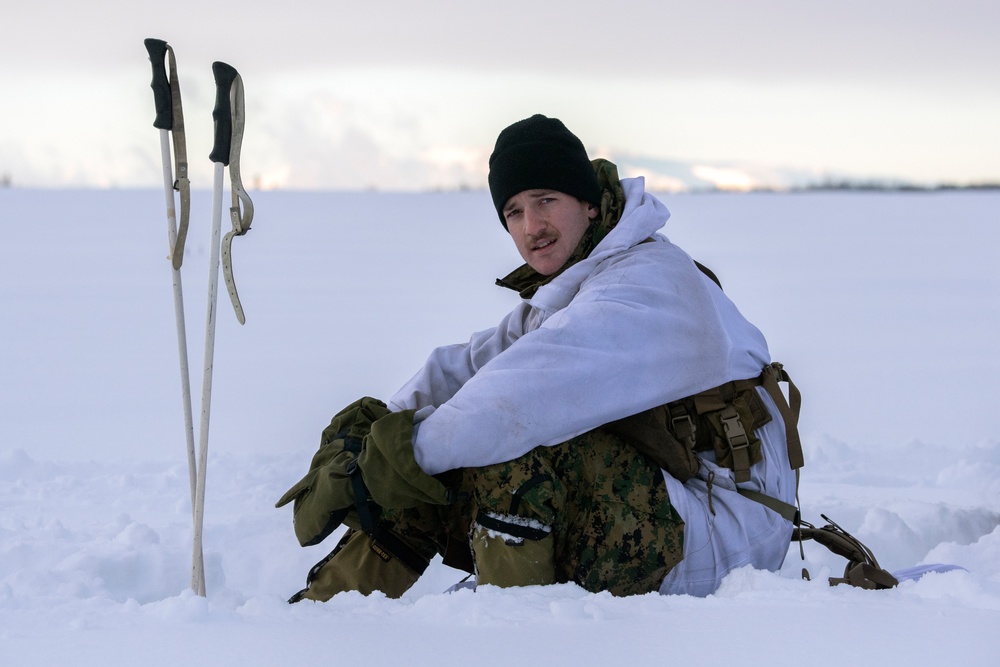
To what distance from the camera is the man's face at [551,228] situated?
2.57 m

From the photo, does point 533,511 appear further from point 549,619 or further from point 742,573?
point 742,573

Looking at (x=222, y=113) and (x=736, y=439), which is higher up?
(x=222, y=113)

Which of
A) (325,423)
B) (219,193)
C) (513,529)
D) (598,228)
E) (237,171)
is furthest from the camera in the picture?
(325,423)

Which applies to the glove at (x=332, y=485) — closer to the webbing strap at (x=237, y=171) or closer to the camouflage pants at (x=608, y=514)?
the camouflage pants at (x=608, y=514)

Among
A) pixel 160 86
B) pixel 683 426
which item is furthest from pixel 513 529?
pixel 160 86

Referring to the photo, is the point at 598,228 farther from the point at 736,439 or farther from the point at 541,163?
the point at 736,439

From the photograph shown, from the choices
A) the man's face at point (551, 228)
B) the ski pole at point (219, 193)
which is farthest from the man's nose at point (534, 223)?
the ski pole at point (219, 193)

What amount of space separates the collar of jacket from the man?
0.5 inches

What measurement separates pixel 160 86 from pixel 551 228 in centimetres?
102

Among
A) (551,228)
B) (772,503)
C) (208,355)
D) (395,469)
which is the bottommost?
(772,503)

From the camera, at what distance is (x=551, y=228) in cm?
258

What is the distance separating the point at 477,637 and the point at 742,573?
716mm

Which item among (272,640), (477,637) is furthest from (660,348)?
(272,640)

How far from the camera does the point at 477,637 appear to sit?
1.81 metres
